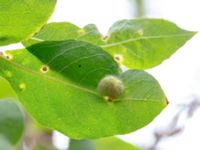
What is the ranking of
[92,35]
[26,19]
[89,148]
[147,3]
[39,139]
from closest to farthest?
[26,19]
[92,35]
[89,148]
[39,139]
[147,3]

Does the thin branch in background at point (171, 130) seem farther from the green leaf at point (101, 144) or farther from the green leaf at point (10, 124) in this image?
the green leaf at point (10, 124)

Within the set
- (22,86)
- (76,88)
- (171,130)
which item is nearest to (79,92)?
(76,88)

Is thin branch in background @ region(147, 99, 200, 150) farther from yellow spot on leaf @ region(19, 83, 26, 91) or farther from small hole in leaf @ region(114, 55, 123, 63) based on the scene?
yellow spot on leaf @ region(19, 83, 26, 91)

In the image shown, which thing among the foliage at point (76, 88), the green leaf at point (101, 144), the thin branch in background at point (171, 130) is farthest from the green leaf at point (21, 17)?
the thin branch in background at point (171, 130)

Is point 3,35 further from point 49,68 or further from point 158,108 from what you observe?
point 158,108

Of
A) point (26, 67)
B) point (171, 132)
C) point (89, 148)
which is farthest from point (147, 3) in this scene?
point (26, 67)

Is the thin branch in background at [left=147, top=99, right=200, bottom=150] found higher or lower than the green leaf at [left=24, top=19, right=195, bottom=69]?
higher

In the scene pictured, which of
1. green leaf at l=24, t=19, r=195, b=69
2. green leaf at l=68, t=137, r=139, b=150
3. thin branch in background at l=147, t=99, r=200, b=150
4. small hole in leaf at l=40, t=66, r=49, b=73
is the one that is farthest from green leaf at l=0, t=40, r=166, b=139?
thin branch in background at l=147, t=99, r=200, b=150
